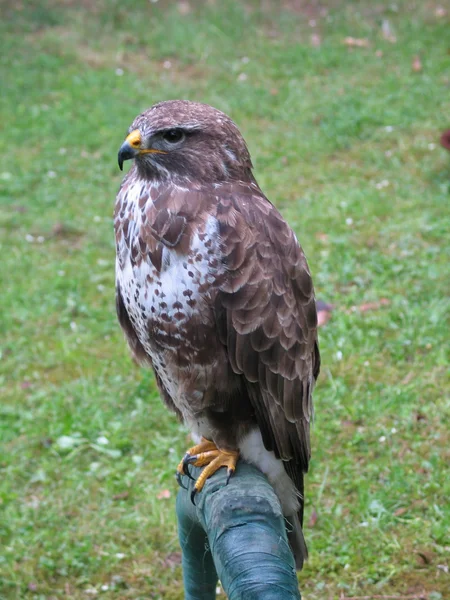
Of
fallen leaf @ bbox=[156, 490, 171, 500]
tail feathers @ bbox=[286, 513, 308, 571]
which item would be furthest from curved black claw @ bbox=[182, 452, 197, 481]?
fallen leaf @ bbox=[156, 490, 171, 500]

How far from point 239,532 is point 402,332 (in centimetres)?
312

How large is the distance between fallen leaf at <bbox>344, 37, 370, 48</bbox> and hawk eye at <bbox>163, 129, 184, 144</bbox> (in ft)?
27.6

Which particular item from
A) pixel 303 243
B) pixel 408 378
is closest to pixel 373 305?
pixel 408 378

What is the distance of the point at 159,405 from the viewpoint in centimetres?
475

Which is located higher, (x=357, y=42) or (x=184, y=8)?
(x=184, y=8)

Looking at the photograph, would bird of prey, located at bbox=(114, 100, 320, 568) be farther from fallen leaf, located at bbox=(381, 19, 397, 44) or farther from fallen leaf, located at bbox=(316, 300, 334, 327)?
fallen leaf, located at bbox=(381, 19, 397, 44)

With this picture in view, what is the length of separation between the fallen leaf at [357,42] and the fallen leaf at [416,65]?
907 millimetres

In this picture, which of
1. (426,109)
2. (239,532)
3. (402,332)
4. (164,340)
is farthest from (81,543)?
(426,109)

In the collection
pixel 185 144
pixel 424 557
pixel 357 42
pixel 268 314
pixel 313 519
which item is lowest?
pixel 424 557

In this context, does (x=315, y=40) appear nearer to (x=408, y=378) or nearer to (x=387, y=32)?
(x=387, y=32)

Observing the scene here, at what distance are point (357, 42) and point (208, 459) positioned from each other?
862cm

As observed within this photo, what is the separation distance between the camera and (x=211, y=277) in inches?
97.4

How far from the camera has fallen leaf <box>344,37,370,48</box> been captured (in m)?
10.3

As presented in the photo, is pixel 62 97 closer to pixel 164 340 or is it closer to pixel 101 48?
pixel 101 48
